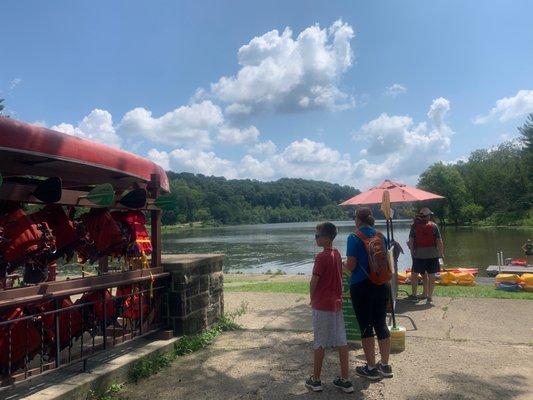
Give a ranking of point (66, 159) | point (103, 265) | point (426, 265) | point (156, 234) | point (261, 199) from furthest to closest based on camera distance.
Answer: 1. point (261, 199)
2. point (426, 265)
3. point (103, 265)
4. point (156, 234)
5. point (66, 159)

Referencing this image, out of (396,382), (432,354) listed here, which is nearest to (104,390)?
(396,382)

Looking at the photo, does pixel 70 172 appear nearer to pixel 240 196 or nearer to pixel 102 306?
pixel 102 306

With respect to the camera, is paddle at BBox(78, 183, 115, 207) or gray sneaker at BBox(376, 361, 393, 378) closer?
paddle at BBox(78, 183, 115, 207)

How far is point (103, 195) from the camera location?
4.41m

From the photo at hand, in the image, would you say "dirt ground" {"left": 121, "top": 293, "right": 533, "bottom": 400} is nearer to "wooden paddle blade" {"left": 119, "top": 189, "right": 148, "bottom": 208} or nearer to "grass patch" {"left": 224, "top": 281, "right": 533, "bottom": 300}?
"grass patch" {"left": 224, "top": 281, "right": 533, "bottom": 300}

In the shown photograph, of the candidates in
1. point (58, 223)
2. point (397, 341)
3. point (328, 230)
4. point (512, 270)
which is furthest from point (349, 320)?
point (512, 270)

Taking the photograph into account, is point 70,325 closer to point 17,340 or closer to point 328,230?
point 17,340

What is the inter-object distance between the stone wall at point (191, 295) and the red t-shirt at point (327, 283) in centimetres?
211

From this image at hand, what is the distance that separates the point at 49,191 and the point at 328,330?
278 centimetres

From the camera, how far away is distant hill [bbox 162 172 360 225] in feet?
394

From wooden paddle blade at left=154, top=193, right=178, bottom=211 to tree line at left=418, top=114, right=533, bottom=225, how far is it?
2483 inches

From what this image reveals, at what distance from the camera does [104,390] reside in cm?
434

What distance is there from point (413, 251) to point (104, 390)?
221 inches

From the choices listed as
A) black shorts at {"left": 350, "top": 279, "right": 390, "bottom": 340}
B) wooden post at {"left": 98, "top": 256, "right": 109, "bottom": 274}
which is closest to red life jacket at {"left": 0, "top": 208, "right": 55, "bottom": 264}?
wooden post at {"left": 98, "top": 256, "right": 109, "bottom": 274}
